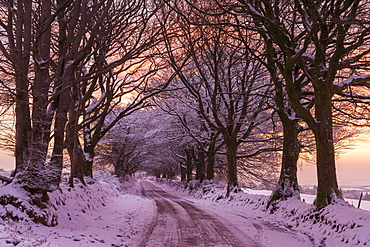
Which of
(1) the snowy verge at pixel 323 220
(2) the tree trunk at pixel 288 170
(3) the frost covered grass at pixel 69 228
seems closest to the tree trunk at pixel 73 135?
(3) the frost covered grass at pixel 69 228

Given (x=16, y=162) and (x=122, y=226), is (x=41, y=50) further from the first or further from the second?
(x=122, y=226)

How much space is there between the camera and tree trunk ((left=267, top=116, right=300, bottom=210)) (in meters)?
12.5

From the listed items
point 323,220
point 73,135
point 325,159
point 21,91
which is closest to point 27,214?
point 21,91

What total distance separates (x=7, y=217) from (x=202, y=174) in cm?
2347

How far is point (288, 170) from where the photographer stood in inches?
506

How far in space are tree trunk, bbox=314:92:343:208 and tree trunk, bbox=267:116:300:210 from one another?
2.76 meters

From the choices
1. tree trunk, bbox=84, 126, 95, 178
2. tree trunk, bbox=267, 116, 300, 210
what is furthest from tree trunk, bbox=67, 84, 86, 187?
tree trunk, bbox=267, 116, 300, 210

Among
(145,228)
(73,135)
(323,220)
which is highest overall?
(73,135)

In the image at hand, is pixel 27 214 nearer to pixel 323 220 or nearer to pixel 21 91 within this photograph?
pixel 21 91

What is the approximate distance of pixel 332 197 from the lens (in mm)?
9289

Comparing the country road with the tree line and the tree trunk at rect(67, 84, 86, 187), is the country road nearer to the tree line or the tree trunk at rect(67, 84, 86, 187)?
the tree line

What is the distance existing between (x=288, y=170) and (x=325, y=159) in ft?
10.7

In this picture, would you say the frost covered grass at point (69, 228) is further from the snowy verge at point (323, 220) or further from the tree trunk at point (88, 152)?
the tree trunk at point (88, 152)

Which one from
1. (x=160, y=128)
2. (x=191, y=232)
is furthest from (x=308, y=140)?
(x=191, y=232)
